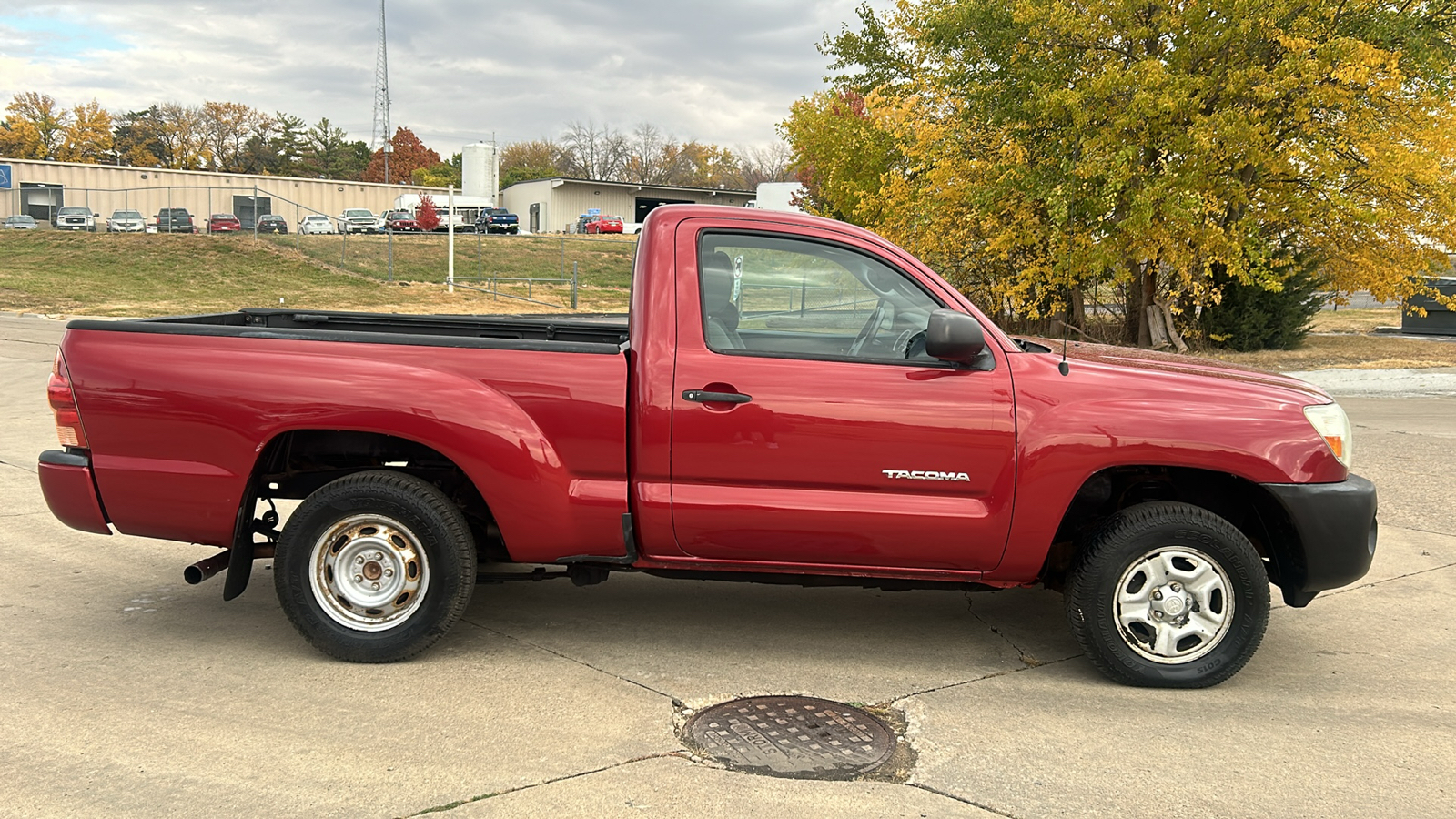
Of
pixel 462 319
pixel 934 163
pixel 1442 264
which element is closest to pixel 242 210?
pixel 934 163

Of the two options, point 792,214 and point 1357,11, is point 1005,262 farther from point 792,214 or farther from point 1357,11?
point 792,214

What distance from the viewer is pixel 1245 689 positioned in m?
4.66

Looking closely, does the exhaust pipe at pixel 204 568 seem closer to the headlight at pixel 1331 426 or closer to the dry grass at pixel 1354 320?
the headlight at pixel 1331 426

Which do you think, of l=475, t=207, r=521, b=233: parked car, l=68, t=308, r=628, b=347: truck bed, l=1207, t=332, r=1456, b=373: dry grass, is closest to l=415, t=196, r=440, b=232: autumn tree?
l=475, t=207, r=521, b=233: parked car

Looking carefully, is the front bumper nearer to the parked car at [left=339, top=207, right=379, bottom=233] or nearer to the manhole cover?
the manhole cover

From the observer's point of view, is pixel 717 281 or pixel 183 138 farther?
pixel 183 138

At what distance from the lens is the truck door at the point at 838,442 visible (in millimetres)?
4418

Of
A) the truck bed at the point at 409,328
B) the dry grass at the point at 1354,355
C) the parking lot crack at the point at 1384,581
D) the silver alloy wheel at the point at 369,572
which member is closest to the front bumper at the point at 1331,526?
the parking lot crack at the point at 1384,581

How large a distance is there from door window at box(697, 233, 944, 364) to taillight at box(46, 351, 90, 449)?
2595 mm

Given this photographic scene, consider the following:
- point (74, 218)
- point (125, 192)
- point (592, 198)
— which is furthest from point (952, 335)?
point (592, 198)

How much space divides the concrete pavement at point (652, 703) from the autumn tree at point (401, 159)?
111827 mm

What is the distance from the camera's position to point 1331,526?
447cm

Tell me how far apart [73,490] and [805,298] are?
10.2 feet

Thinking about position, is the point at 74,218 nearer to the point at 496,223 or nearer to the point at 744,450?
the point at 496,223
